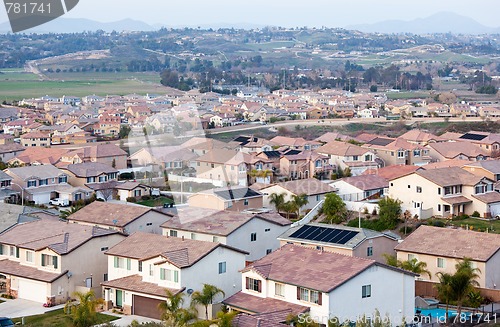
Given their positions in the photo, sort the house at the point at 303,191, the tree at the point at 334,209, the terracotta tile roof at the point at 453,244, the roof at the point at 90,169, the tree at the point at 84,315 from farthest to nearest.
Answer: the roof at the point at 90,169
the house at the point at 303,191
the tree at the point at 334,209
the terracotta tile roof at the point at 453,244
the tree at the point at 84,315

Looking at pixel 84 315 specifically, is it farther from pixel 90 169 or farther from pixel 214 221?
pixel 90 169

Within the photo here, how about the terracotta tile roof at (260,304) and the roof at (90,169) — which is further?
the roof at (90,169)

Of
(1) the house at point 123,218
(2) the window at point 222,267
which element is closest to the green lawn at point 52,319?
(2) the window at point 222,267

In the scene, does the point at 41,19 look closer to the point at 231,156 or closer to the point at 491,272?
the point at 491,272

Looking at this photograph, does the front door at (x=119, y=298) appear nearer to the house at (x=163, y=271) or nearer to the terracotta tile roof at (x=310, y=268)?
the house at (x=163, y=271)

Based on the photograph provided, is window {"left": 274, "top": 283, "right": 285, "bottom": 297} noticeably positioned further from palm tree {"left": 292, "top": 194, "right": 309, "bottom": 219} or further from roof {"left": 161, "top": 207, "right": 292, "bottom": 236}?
palm tree {"left": 292, "top": 194, "right": 309, "bottom": 219}

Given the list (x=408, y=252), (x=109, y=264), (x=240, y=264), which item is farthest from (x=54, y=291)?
(x=408, y=252)

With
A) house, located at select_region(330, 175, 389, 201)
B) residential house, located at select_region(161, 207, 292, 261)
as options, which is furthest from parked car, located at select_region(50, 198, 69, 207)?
residential house, located at select_region(161, 207, 292, 261)
